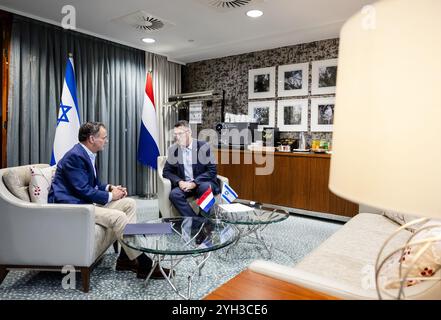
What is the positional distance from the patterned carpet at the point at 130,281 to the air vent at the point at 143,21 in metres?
2.63

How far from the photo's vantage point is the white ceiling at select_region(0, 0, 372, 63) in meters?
3.33

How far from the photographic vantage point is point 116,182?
486 centimetres

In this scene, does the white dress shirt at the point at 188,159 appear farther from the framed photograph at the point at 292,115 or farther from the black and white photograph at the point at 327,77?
the black and white photograph at the point at 327,77

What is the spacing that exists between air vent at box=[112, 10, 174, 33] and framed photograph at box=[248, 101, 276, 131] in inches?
73.3

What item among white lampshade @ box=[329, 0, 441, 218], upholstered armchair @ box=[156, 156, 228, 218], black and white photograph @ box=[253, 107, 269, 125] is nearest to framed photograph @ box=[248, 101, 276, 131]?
black and white photograph @ box=[253, 107, 269, 125]

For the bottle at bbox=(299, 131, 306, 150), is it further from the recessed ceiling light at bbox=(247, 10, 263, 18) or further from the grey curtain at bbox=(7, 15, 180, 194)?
the grey curtain at bbox=(7, 15, 180, 194)

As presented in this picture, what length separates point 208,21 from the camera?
3.79 metres

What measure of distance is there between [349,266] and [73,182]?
1929 mm

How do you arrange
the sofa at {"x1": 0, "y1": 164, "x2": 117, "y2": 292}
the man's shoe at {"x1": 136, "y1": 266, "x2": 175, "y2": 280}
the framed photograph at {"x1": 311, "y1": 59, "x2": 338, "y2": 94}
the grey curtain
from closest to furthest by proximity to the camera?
the sofa at {"x1": 0, "y1": 164, "x2": 117, "y2": 292} < the man's shoe at {"x1": 136, "y1": 266, "x2": 175, "y2": 280} < the grey curtain < the framed photograph at {"x1": 311, "y1": 59, "x2": 338, "y2": 94}

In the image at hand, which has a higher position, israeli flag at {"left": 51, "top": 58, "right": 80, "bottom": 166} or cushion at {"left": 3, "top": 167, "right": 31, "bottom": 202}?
israeli flag at {"left": 51, "top": 58, "right": 80, "bottom": 166}

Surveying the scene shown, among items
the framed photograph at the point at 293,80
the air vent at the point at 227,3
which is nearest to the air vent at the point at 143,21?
the air vent at the point at 227,3

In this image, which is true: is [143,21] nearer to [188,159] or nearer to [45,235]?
[188,159]
